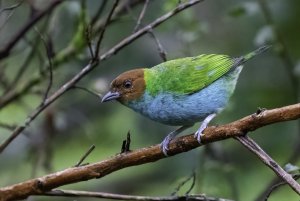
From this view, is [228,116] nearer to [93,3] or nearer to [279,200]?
[279,200]

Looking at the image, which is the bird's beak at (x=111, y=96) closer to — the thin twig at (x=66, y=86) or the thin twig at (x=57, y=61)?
the thin twig at (x=66, y=86)

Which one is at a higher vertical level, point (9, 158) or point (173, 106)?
point (9, 158)

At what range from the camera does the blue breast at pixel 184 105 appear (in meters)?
3.20

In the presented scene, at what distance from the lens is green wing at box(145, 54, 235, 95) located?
11.1ft

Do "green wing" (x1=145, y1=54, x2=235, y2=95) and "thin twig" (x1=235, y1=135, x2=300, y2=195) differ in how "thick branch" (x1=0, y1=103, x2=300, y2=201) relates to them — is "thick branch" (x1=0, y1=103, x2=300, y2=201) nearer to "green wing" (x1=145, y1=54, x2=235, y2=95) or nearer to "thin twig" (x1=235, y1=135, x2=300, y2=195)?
"thin twig" (x1=235, y1=135, x2=300, y2=195)

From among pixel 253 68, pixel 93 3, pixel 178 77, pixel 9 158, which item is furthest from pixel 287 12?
pixel 9 158

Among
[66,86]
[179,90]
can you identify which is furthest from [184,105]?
[66,86]

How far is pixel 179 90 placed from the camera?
11.0ft

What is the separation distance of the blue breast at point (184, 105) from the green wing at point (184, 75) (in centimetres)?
4

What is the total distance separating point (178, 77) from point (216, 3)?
3.24m

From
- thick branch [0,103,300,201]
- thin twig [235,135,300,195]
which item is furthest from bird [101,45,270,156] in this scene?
thin twig [235,135,300,195]

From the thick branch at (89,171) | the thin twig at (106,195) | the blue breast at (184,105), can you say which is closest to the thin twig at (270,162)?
the thick branch at (89,171)

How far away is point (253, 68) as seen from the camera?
561 centimetres

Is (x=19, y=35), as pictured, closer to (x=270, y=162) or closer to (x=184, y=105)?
(x=184, y=105)
